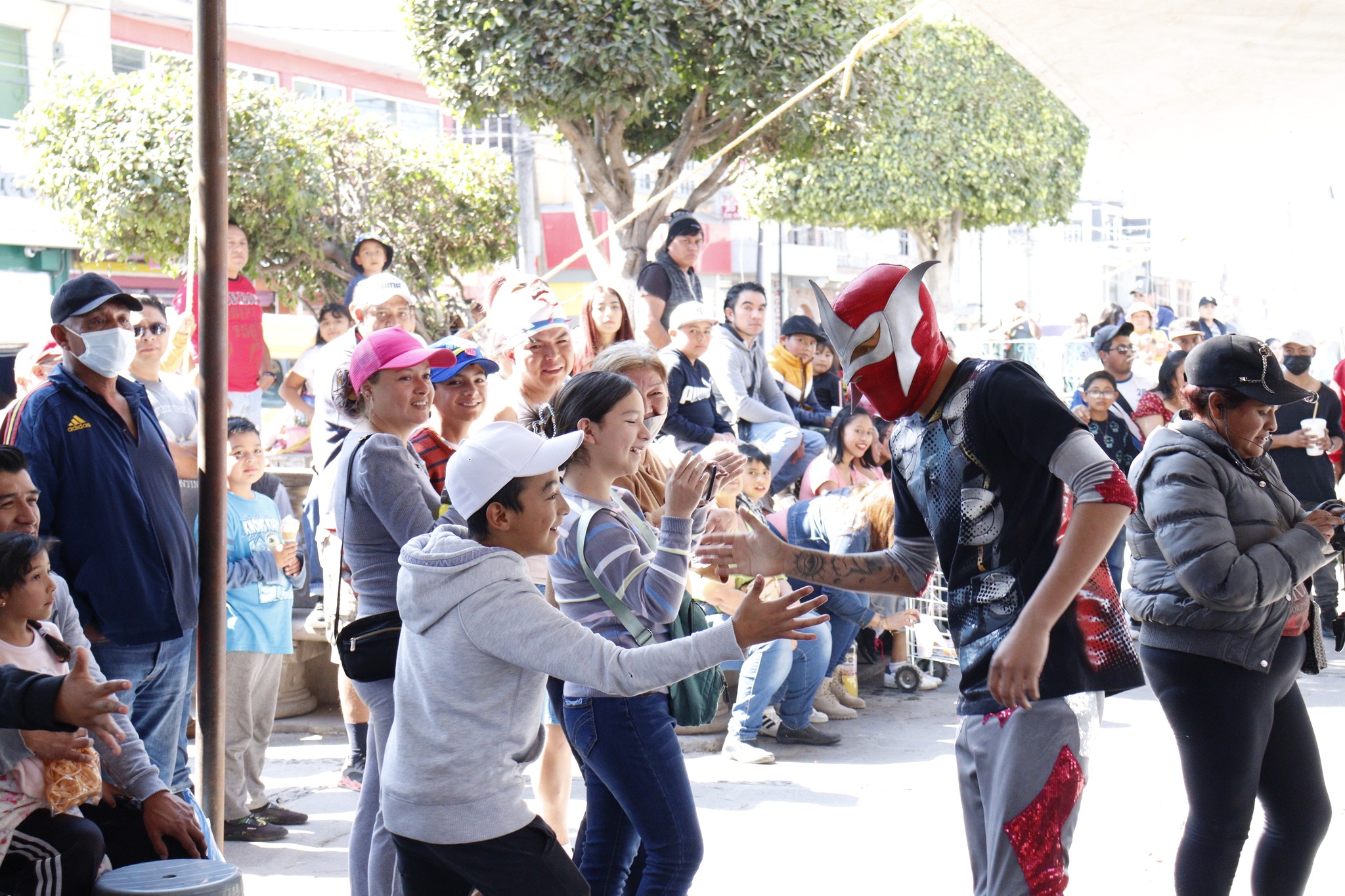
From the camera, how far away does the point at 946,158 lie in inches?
1043

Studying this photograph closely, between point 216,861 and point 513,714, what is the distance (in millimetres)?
895

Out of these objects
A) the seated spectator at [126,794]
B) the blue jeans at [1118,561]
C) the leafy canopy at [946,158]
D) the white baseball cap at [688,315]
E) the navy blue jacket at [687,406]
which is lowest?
the blue jeans at [1118,561]

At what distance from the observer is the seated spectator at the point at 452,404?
442cm

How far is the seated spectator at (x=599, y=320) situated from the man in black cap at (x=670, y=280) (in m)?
1.54

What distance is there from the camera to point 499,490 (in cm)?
291

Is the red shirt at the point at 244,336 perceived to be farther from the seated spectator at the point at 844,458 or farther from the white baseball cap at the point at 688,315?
the seated spectator at the point at 844,458

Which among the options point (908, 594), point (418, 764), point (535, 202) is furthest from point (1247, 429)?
point (535, 202)

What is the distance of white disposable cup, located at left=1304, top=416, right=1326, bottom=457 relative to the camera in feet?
26.4

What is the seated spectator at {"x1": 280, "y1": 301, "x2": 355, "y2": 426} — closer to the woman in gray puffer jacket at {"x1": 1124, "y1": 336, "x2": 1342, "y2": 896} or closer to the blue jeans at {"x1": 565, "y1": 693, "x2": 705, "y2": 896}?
the blue jeans at {"x1": 565, "y1": 693, "x2": 705, "y2": 896}

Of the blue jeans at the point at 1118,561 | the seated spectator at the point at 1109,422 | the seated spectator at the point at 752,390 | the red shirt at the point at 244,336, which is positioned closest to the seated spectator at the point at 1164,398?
the seated spectator at the point at 1109,422

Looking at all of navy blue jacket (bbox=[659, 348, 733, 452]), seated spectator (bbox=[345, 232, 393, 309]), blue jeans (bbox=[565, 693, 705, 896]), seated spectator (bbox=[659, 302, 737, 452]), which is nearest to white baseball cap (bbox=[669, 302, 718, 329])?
seated spectator (bbox=[659, 302, 737, 452])

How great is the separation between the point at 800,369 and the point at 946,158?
18492 millimetres

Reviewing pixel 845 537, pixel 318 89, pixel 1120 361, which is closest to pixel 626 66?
pixel 1120 361

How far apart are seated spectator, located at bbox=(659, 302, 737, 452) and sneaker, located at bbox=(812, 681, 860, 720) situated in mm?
1507
